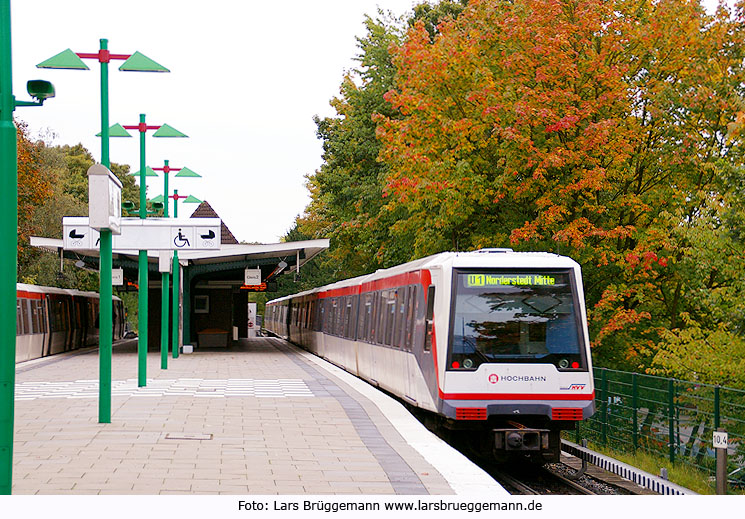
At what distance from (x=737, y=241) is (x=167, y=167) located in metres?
17.8

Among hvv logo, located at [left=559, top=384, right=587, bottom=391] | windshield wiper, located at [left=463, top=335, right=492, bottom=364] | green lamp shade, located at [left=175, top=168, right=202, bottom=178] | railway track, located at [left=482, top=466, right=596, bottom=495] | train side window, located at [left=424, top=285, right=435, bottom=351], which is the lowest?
railway track, located at [left=482, top=466, right=596, bottom=495]

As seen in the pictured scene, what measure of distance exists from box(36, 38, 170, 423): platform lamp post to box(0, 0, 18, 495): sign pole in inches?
205

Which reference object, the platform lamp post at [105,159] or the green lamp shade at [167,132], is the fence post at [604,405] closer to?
the platform lamp post at [105,159]

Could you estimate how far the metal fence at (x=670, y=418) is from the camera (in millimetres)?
13281

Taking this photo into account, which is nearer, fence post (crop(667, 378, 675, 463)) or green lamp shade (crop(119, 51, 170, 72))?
fence post (crop(667, 378, 675, 463))

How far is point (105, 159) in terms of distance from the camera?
14484mm

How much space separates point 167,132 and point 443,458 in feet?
46.1

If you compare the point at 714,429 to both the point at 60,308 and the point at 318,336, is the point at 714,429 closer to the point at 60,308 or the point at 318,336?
the point at 318,336

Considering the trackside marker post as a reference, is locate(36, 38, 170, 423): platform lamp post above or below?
above

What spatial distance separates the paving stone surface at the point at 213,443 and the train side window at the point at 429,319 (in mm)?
1257

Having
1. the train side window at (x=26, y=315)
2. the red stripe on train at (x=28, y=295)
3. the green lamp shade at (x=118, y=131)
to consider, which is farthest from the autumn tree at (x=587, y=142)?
the train side window at (x=26, y=315)

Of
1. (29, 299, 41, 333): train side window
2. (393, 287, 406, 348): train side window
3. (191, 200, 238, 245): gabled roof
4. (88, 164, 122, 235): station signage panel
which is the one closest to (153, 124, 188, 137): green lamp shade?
(393, 287, 406, 348): train side window

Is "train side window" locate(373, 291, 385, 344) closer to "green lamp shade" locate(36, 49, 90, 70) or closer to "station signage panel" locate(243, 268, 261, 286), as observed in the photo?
"green lamp shade" locate(36, 49, 90, 70)

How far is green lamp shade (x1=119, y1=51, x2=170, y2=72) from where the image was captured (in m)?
16.2
